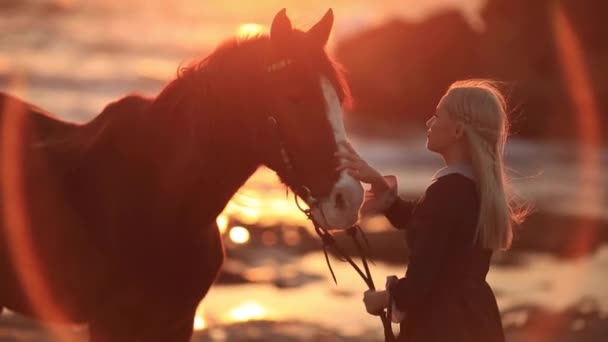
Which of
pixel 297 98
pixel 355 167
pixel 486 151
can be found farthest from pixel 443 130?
pixel 297 98

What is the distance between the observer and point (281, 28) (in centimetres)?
414

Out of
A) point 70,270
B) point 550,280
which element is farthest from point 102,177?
point 550,280

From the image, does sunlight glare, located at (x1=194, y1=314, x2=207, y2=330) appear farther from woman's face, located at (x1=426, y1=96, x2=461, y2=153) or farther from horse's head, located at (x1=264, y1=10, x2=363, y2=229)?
woman's face, located at (x1=426, y1=96, x2=461, y2=153)

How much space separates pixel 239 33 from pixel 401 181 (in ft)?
48.9

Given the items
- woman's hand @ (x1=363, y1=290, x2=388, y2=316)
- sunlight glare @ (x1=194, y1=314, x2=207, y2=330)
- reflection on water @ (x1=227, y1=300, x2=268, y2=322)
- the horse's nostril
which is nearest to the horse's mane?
the horse's nostril

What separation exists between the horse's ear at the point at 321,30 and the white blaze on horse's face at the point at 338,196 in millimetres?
256

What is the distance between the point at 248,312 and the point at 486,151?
16.4ft

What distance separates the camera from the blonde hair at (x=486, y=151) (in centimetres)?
367

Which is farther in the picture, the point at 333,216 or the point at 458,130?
the point at 333,216

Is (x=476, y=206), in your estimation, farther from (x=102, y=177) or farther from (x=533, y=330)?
(x=533, y=330)

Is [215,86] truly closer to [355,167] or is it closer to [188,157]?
[188,157]

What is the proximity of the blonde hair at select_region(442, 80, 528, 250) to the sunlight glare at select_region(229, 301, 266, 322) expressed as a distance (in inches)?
182

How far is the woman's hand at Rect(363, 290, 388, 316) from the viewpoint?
12.0 feet

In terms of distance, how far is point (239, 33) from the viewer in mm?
4418
